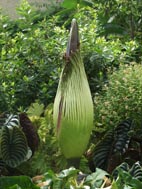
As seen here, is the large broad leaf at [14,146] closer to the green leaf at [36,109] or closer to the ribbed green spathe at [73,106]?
the ribbed green spathe at [73,106]

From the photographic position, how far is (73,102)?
3.21 meters

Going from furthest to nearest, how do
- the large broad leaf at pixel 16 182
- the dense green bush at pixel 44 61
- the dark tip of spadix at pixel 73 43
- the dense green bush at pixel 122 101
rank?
the dense green bush at pixel 44 61, the dense green bush at pixel 122 101, the dark tip of spadix at pixel 73 43, the large broad leaf at pixel 16 182

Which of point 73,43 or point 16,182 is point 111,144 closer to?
point 73,43

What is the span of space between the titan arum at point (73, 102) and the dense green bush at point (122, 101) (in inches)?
9.8

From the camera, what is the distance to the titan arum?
3.21 meters

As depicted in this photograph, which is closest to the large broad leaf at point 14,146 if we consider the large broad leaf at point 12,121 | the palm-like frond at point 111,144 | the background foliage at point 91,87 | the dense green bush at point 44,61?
the large broad leaf at point 12,121

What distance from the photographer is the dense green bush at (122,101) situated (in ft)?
11.2

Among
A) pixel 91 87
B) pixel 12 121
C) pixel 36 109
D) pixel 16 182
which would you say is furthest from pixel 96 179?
pixel 91 87

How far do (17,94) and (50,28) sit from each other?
71cm

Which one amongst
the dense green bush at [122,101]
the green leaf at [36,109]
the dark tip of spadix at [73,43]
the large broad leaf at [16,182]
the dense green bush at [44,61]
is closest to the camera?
the large broad leaf at [16,182]

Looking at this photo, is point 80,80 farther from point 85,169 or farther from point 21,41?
point 21,41

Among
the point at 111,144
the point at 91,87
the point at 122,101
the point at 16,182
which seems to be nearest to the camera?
the point at 16,182

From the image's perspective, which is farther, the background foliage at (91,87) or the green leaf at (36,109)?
the green leaf at (36,109)

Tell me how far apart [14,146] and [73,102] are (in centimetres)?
44
